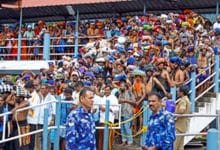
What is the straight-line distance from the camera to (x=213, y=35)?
50.4 feet

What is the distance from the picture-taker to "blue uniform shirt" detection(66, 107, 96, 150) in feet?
24.1

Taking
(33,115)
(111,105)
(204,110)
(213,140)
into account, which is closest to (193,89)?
(204,110)

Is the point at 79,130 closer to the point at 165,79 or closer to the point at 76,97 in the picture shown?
the point at 76,97

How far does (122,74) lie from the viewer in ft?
41.1

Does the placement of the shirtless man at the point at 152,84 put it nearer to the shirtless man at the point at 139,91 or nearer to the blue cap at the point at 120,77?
the shirtless man at the point at 139,91

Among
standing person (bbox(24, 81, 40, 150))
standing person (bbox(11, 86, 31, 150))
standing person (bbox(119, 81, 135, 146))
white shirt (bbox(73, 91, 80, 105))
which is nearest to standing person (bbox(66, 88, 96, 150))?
white shirt (bbox(73, 91, 80, 105))

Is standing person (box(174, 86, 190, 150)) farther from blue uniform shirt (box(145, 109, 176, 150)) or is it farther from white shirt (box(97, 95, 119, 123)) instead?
blue uniform shirt (box(145, 109, 176, 150))

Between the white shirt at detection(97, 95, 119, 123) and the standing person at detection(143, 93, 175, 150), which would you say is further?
the white shirt at detection(97, 95, 119, 123)

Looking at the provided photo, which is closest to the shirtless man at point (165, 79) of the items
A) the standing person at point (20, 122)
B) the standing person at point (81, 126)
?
the standing person at point (20, 122)

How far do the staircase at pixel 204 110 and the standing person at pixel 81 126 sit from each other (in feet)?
16.1

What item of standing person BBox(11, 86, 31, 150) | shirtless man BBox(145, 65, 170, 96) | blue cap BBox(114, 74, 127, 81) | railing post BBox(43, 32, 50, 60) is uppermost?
railing post BBox(43, 32, 50, 60)

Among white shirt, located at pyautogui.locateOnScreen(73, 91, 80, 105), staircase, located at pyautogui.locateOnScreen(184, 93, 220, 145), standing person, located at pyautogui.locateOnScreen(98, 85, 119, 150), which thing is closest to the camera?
white shirt, located at pyautogui.locateOnScreen(73, 91, 80, 105)

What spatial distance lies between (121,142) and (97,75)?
92.6 inches

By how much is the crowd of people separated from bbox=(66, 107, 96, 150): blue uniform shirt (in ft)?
0.04
